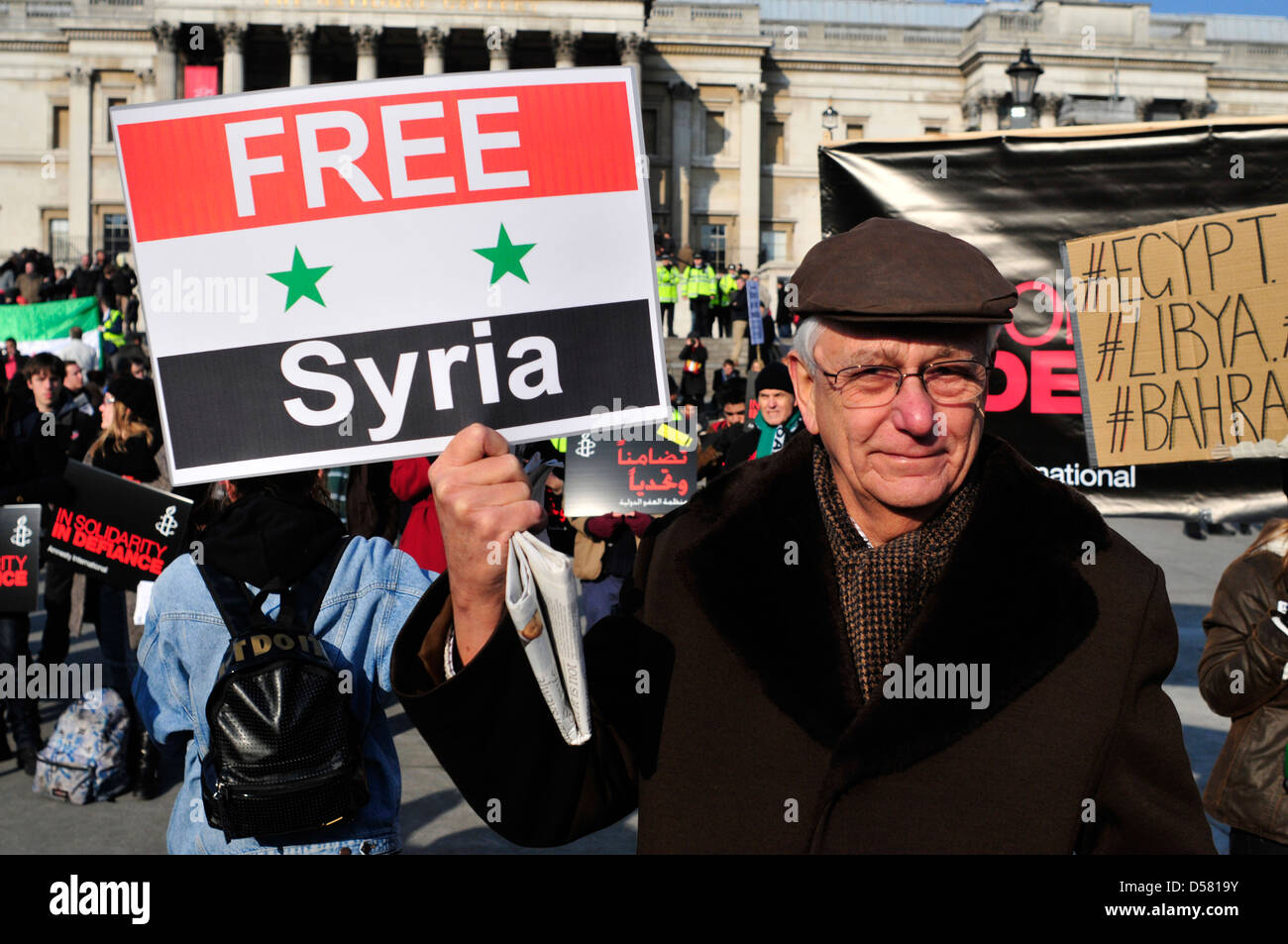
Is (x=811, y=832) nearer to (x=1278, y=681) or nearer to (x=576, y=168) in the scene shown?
(x=576, y=168)

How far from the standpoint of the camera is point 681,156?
48.2 metres

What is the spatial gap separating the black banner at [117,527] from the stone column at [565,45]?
42.2m

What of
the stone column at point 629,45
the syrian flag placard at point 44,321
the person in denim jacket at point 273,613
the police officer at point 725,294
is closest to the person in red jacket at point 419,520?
the person in denim jacket at point 273,613

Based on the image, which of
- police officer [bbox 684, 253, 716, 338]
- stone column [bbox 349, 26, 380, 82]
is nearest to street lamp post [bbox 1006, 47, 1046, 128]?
police officer [bbox 684, 253, 716, 338]

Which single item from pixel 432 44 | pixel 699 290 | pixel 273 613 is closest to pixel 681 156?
pixel 432 44

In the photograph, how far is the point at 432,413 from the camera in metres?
1.94

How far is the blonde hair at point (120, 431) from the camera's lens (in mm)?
6258

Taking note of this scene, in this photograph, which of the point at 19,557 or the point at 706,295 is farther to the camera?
the point at 706,295

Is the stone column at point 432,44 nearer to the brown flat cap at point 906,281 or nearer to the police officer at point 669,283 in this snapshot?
the police officer at point 669,283

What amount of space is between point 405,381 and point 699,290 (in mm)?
25583

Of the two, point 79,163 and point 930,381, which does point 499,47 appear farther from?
point 930,381

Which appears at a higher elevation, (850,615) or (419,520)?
(850,615)
